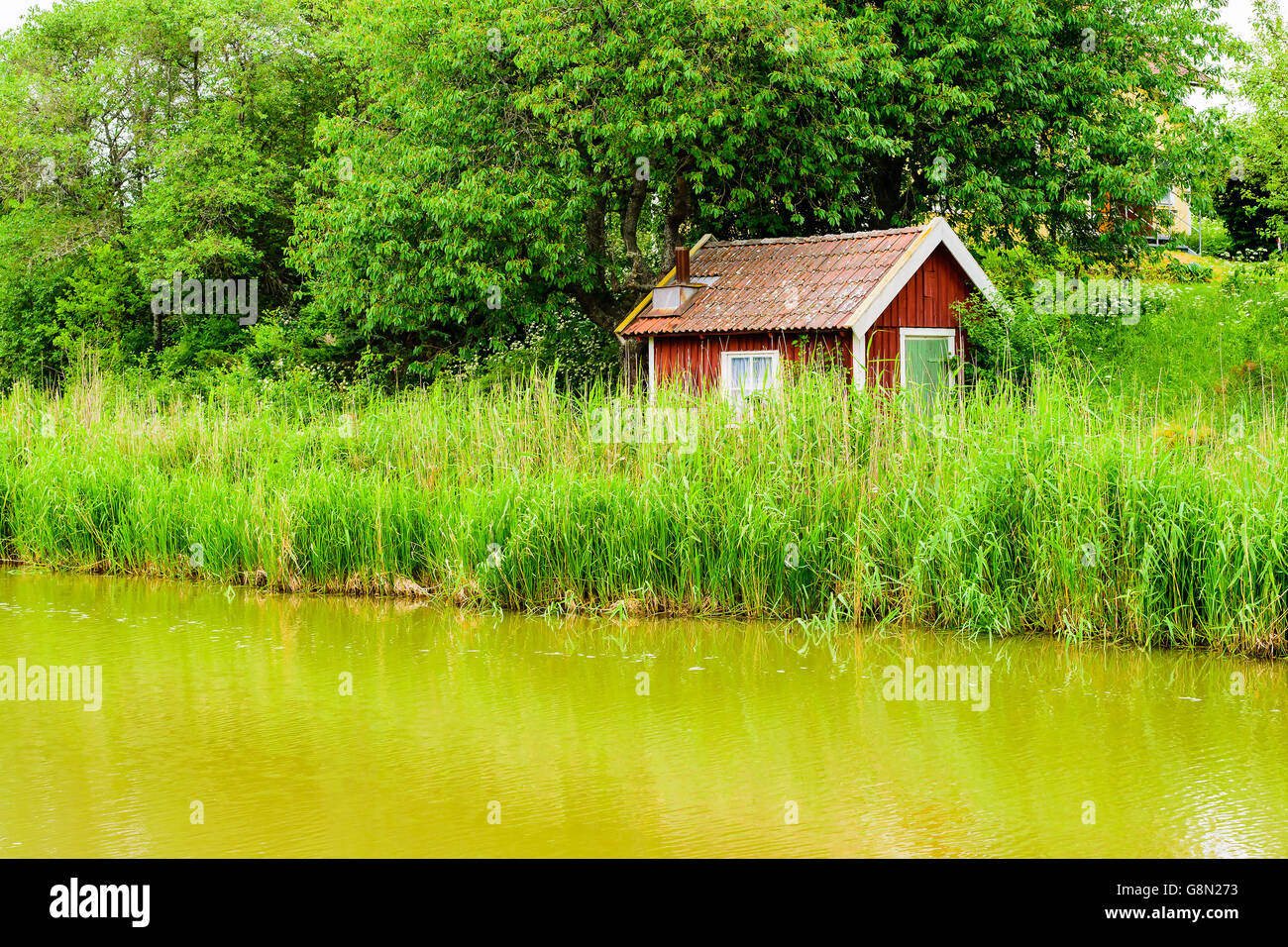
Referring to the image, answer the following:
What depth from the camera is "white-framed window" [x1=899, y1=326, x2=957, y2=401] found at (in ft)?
52.7

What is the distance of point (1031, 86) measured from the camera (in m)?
Result: 19.7

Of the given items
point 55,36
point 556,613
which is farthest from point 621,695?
point 55,36

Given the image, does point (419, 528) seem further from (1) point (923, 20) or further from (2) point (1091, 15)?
(2) point (1091, 15)

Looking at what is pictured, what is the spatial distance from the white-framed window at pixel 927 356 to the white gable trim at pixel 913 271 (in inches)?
25.4

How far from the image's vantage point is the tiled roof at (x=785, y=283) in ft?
50.8

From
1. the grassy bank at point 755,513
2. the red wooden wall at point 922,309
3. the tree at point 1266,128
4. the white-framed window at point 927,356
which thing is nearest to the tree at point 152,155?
the grassy bank at point 755,513

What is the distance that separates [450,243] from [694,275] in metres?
3.64

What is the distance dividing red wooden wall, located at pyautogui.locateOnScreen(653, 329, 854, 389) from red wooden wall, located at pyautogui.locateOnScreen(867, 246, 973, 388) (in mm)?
381

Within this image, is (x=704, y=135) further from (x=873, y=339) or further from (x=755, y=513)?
(x=755, y=513)

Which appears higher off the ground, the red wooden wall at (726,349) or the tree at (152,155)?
the tree at (152,155)

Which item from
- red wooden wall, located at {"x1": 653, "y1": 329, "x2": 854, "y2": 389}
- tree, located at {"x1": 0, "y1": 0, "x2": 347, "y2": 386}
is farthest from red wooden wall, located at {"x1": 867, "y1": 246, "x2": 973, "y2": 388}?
tree, located at {"x1": 0, "y1": 0, "x2": 347, "y2": 386}

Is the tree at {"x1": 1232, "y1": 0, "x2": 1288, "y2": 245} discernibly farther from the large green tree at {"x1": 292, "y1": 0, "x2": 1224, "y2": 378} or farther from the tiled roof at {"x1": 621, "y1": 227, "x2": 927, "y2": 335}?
the tiled roof at {"x1": 621, "y1": 227, "x2": 927, "y2": 335}

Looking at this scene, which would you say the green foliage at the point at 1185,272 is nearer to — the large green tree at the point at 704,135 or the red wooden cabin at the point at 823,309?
the large green tree at the point at 704,135
